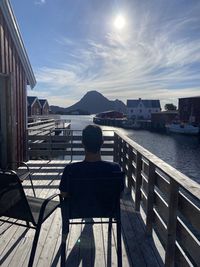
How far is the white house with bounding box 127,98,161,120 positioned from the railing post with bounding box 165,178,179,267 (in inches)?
3149

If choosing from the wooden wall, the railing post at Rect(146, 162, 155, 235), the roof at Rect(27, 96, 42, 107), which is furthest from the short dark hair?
the roof at Rect(27, 96, 42, 107)

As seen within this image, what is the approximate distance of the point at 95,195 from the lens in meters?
2.49

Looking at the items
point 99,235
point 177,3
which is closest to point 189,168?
point 177,3

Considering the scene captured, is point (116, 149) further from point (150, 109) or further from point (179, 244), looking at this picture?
point (150, 109)

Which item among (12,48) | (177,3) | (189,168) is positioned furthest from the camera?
(189,168)

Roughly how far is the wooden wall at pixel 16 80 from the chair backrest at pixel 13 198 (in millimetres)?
3802

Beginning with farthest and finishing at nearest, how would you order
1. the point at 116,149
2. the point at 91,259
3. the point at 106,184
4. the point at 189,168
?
the point at 189,168 → the point at 116,149 → the point at 91,259 → the point at 106,184

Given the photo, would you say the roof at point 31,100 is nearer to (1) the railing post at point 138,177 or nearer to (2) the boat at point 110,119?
(1) the railing post at point 138,177

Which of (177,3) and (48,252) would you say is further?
(177,3)

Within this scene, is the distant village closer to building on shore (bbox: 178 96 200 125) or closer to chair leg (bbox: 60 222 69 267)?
building on shore (bbox: 178 96 200 125)

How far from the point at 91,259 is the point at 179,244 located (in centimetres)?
95

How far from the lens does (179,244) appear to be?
249 cm

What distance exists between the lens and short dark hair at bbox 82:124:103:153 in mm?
2533

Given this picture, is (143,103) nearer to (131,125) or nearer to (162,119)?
(131,125)
